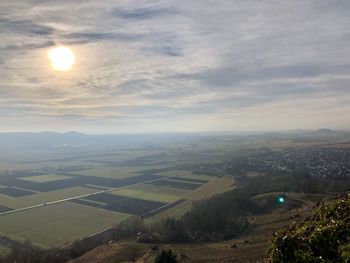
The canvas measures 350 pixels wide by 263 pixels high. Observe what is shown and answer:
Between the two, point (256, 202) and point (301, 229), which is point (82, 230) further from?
point (301, 229)

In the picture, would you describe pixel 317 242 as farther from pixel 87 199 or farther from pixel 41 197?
pixel 41 197

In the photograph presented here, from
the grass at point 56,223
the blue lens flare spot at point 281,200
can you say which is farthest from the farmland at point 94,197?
the blue lens flare spot at point 281,200

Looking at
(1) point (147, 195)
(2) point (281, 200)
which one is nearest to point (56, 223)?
(1) point (147, 195)

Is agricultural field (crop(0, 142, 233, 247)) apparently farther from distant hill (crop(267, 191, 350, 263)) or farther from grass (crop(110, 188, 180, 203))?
distant hill (crop(267, 191, 350, 263))

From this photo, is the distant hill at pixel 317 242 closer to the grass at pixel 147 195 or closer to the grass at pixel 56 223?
the grass at pixel 56 223

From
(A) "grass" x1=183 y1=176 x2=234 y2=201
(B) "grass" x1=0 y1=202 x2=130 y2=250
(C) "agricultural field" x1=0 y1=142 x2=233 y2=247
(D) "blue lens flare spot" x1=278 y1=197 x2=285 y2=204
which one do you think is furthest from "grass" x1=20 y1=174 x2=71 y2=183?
(D) "blue lens flare spot" x1=278 y1=197 x2=285 y2=204

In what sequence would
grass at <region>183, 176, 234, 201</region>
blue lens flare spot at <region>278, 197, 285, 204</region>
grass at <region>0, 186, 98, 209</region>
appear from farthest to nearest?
grass at <region>0, 186, 98, 209</region> < grass at <region>183, 176, 234, 201</region> < blue lens flare spot at <region>278, 197, 285, 204</region>
